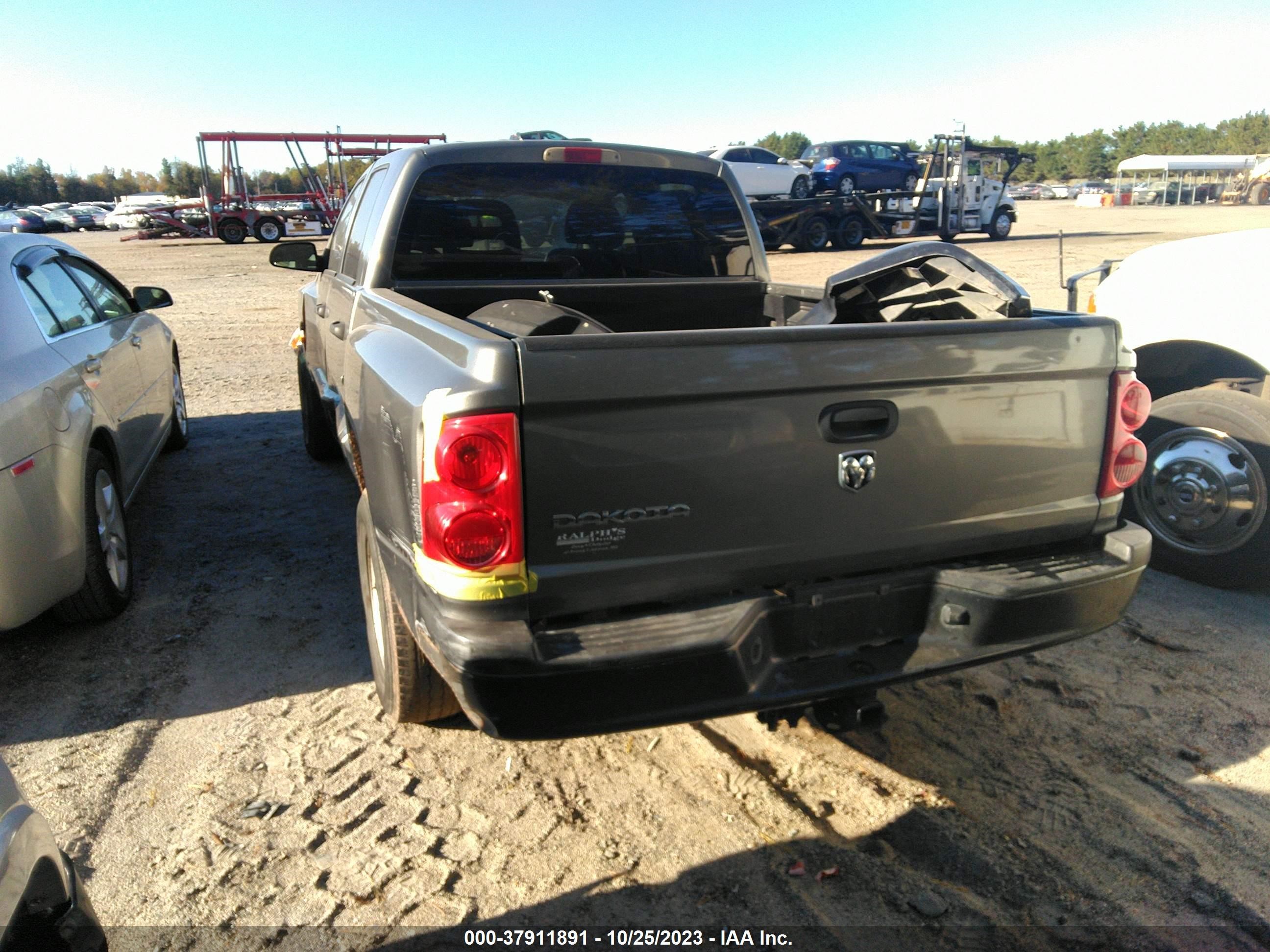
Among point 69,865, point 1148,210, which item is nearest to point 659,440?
point 69,865

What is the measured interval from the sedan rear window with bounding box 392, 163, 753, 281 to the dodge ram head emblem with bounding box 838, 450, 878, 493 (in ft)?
7.29

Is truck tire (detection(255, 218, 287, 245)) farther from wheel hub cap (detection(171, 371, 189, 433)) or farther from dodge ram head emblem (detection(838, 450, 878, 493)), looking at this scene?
dodge ram head emblem (detection(838, 450, 878, 493))

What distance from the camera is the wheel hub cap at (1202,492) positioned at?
4391 millimetres

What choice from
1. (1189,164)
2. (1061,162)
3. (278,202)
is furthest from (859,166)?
(1061,162)

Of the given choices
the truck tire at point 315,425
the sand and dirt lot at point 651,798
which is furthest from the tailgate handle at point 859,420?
the truck tire at point 315,425

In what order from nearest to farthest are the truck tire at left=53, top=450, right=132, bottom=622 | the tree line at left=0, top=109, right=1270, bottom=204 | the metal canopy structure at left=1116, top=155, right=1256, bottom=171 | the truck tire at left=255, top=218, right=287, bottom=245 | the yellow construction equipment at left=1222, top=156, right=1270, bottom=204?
the truck tire at left=53, top=450, right=132, bottom=622 → the truck tire at left=255, top=218, right=287, bottom=245 → the yellow construction equipment at left=1222, top=156, right=1270, bottom=204 → the metal canopy structure at left=1116, top=155, right=1256, bottom=171 → the tree line at left=0, top=109, right=1270, bottom=204

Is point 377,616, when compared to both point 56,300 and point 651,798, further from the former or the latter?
point 56,300

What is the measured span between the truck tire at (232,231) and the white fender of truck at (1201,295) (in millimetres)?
32292

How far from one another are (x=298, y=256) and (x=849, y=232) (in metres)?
21.9

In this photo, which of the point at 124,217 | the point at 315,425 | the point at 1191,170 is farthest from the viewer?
the point at 1191,170

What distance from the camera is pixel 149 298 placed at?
6102 millimetres

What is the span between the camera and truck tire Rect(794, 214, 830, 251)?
961 inches

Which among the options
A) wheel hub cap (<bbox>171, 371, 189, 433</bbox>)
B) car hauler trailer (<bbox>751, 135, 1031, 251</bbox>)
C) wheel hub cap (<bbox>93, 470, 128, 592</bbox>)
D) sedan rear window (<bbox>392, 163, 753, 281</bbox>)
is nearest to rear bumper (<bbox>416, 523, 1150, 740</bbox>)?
sedan rear window (<bbox>392, 163, 753, 281</bbox>)

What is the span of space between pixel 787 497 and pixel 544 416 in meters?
0.70
